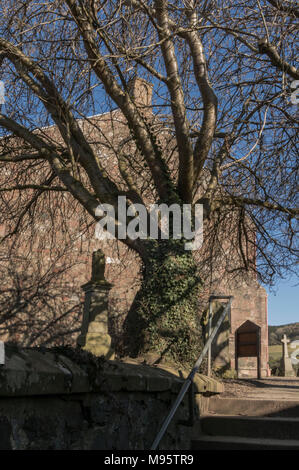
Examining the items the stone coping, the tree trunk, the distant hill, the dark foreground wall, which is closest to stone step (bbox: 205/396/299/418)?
the tree trunk

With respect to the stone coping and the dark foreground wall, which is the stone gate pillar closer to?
the dark foreground wall

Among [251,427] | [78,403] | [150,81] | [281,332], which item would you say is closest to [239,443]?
[251,427]

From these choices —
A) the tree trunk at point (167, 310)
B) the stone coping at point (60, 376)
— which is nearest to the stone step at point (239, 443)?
the stone coping at point (60, 376)

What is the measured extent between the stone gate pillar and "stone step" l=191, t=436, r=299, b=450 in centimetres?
419

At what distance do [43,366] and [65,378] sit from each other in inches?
7.0

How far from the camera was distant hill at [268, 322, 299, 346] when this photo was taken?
3581 cm

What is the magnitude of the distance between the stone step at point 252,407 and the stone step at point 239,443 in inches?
24.2

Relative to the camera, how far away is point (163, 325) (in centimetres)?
620

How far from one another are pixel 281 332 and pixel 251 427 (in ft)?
117

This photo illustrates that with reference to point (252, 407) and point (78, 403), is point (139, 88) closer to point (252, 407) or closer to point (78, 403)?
point (252, 407)

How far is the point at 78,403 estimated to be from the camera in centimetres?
299

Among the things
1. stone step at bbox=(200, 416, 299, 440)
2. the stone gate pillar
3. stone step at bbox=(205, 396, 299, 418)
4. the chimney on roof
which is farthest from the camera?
the stone gate pillar

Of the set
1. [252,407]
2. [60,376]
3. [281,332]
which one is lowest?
[281,332]
